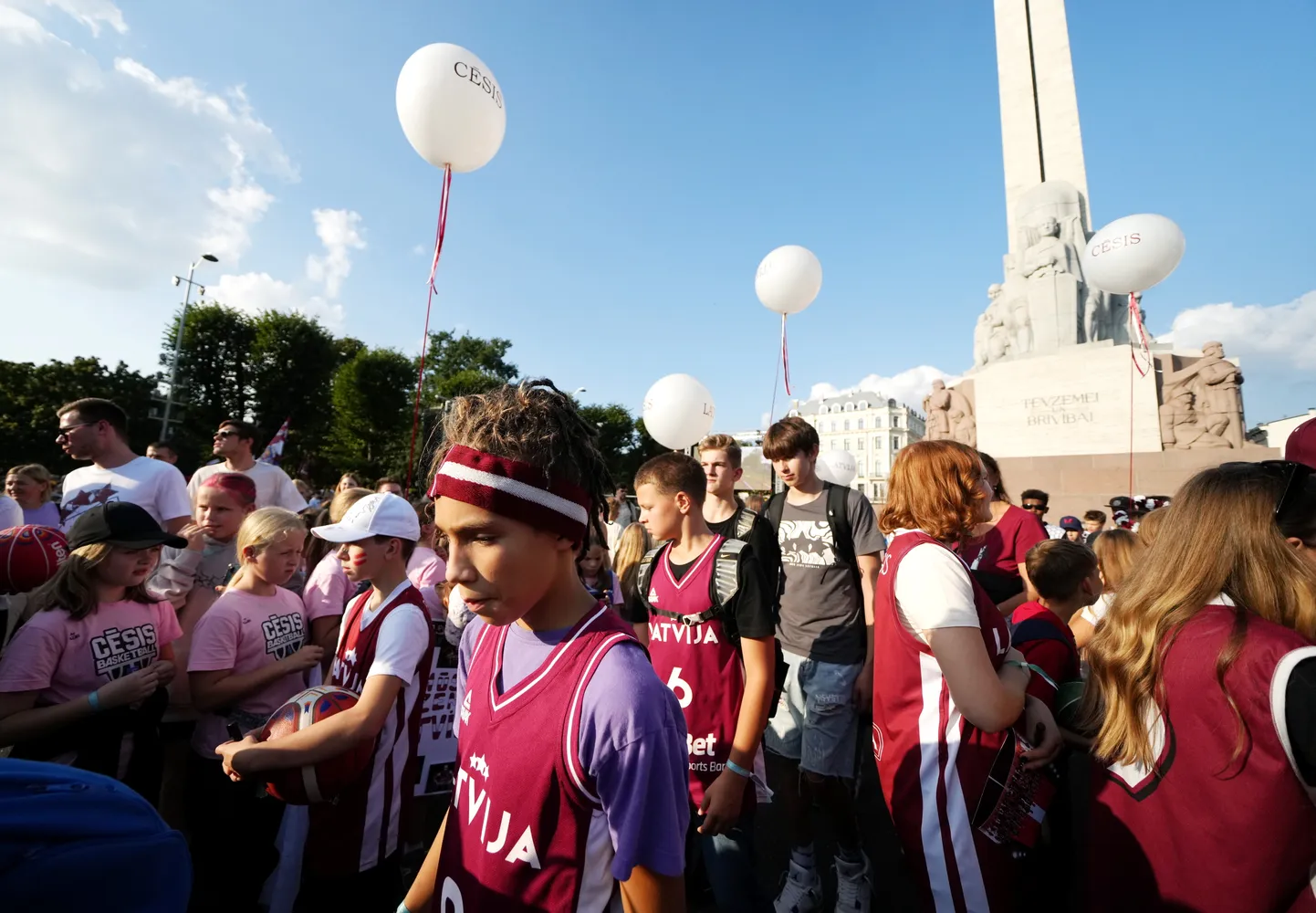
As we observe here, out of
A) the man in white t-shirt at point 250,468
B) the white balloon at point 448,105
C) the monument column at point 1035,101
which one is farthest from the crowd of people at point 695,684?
the monument column at point 1035,101

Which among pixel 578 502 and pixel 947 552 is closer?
pixel 578 502

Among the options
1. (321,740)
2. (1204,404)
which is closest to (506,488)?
(321,740)

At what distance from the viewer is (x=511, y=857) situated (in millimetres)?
1275

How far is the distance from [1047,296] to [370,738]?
1886 centimetres

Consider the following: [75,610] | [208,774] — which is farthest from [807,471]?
[75,610]

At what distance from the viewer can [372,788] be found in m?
2.19

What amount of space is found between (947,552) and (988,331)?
18.1 metres

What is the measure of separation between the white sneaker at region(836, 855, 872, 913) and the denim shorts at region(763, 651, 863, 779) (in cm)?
42

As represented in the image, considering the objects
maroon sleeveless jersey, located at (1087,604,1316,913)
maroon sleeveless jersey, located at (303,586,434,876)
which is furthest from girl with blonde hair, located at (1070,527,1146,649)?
maroon sleeveless jersey, located at (303,586,434,876)

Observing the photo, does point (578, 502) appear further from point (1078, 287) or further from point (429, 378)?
point (429, 378)

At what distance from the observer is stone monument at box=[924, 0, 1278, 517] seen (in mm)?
12742

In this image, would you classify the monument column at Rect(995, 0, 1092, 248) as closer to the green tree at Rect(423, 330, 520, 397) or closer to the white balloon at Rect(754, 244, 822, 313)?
the white balloon at Rect(754, 244, 822, 313)

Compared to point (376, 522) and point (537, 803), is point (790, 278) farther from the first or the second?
point (537, 803)

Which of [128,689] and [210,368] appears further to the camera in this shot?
[210,368]
